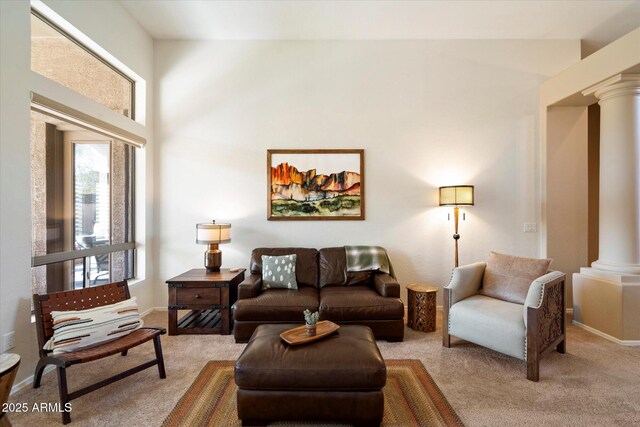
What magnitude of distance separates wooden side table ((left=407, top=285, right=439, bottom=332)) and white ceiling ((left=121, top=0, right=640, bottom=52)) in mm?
3149

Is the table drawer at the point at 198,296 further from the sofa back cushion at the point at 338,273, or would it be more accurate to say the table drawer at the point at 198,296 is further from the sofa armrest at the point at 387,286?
the sofa armrest at the point at 387,286

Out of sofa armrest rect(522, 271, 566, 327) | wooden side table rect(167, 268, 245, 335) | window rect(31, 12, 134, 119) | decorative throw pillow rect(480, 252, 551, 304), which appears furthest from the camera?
wooden side table rect(167, 268, 245, 335)

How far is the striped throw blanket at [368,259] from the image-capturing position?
3508 millimetres

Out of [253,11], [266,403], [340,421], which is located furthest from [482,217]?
[253,11]

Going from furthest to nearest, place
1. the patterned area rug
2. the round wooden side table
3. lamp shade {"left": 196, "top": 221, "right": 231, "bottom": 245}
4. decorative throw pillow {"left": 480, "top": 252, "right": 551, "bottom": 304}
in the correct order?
lamp shade {"left": 196, "top": 221, "right": 231, "bottom": 245}
decorative throw pillow {"left": 480, "top": 252, "right": 551, "bottom": 304}
the patterned area rug
the round wooden side table

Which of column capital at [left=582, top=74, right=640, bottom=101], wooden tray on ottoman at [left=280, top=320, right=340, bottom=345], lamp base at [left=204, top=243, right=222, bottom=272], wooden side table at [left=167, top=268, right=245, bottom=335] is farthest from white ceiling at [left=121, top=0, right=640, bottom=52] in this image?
wooden tray on ottoman at [left=280, top=320, right=340, bottom=345]

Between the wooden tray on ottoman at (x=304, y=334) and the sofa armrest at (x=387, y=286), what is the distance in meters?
1.01

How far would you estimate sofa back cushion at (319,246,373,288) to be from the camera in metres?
3.49

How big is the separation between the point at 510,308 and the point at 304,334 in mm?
1856

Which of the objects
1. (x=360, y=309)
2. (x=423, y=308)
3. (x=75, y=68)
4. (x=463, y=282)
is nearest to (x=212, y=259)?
(x=360, y=309)

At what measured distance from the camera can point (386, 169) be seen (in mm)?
3926

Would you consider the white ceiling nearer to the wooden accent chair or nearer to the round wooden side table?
the wooden accent chair

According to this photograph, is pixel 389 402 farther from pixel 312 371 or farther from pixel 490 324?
pixel 490 324

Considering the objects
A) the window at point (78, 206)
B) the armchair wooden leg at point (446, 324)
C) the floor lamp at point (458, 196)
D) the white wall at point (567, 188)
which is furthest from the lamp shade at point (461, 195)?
the window at point (78, 206)
